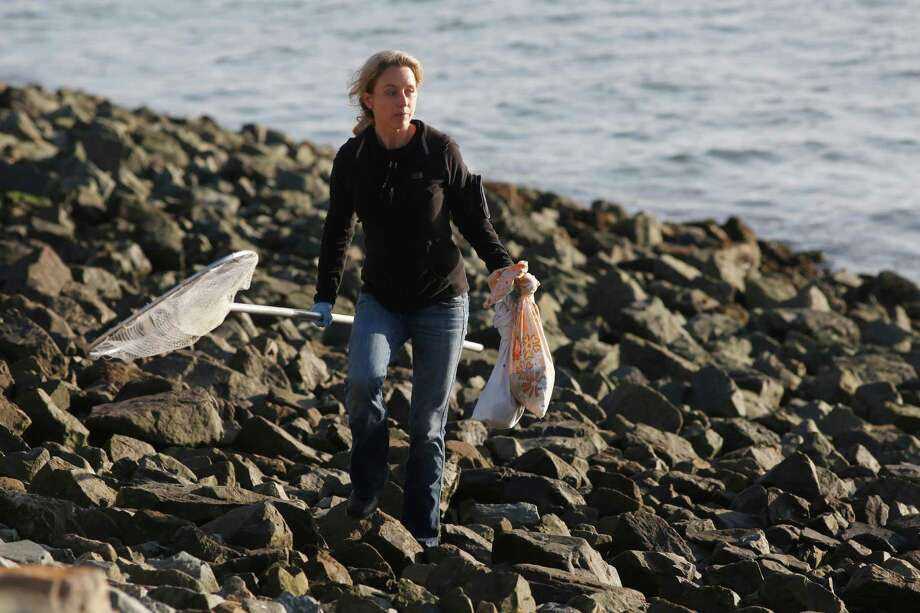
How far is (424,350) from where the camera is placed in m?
5.14

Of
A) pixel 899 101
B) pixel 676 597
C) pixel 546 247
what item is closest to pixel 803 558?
pixel 676 597

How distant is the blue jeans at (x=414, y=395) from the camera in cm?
505

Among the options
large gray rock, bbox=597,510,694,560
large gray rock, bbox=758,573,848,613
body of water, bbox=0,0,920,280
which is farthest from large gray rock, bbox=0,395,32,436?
body of water, bbox=0,0,920,280

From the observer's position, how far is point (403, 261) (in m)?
5.05

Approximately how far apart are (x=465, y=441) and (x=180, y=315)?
1912 millimetres

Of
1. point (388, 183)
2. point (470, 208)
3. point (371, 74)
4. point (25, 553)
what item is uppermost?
point (371, 74)

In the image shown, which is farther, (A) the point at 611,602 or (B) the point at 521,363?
(B) the point at 521,363

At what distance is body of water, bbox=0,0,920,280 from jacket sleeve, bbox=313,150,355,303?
38.5 ft

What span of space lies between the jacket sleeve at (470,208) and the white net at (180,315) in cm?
89

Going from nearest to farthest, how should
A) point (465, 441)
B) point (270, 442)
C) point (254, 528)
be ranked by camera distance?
point (254, 528)
point (270, 442)
point (465, 441)

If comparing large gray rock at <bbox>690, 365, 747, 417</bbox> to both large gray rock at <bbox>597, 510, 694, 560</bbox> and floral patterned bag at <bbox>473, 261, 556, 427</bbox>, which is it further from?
floral patterned bag at <bbox>473, 261, 556, 427</bbox>

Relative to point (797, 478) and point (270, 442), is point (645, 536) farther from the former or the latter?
point (270, 442)

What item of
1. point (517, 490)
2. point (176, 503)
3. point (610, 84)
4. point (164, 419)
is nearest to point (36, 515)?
point (176, 503)

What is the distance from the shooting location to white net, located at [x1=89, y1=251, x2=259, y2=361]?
529cm
